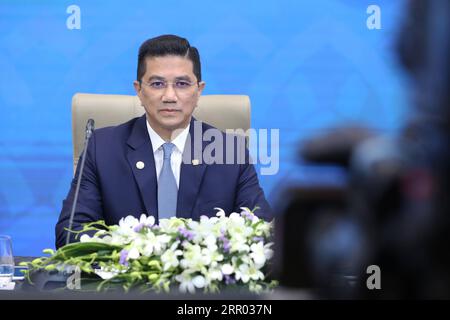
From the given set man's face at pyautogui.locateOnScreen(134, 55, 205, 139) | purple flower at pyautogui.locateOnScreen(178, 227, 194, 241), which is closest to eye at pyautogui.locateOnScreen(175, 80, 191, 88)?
man's face at pyautogui.locateOnScreen(134, 55, 205, 139)

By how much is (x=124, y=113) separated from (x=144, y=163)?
14.0 inches

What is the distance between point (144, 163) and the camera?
2188 mm

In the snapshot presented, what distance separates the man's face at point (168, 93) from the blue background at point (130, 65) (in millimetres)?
1035

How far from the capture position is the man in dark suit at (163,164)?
7.09 feet

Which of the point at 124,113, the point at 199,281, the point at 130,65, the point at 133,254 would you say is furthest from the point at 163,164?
the point at 130,65

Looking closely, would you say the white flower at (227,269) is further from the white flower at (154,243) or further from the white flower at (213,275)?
the white flower at (154,243)

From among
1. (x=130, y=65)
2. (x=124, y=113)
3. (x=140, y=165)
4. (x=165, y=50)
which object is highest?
(x=130, y=65)

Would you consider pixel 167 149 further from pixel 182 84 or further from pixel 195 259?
pixel 195 259

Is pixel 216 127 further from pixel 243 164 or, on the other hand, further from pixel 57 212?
pixel 57 212

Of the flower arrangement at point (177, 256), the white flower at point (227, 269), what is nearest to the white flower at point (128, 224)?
the flower arrangement at point (177, 256)

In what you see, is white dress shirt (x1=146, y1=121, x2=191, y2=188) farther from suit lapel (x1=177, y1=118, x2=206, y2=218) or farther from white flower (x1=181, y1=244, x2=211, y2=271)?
white flower (x1=181, y1=244, x2=211, y2=271)

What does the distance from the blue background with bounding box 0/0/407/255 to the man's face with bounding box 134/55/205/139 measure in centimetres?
103

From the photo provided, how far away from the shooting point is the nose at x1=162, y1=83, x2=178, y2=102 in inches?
86.7

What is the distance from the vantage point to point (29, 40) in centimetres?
335
